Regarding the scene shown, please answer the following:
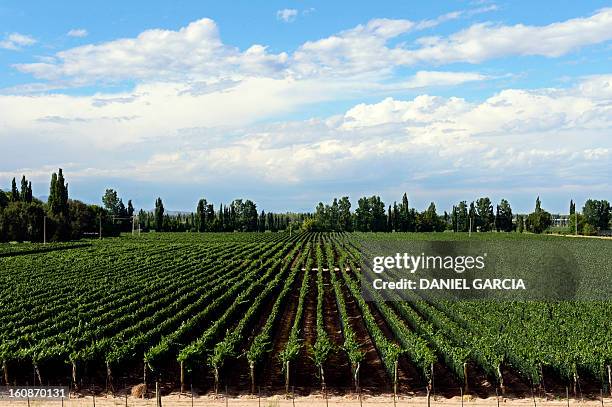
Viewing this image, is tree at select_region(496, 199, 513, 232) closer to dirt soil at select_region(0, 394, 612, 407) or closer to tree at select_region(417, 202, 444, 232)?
tree at select_region(417, 202, 444, 232)

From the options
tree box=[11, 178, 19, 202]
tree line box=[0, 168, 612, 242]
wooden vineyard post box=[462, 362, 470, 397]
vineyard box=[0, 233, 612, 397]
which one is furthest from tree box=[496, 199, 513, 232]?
wooden vineyard post box=[462, 362, 470, 397]

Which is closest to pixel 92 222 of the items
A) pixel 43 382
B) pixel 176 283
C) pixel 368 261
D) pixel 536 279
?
pixel 368 261

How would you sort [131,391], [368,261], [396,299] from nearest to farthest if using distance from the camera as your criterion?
[131,391] < [396,299] < [368,261]

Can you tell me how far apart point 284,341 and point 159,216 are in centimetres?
12893

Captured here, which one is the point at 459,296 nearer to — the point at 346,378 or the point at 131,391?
the point at 346,378

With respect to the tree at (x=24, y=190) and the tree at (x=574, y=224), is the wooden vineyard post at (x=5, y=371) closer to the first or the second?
the tree at (x=24, y=190)

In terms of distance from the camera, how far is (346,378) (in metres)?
20.2

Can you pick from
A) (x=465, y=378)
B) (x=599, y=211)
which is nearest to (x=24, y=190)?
(x=465, y=378)

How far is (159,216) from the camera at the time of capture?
150 metres

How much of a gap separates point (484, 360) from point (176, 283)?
75.0 feet

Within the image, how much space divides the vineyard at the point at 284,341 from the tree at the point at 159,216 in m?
111

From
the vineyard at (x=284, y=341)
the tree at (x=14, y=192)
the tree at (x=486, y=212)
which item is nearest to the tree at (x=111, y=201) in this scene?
the tree at (x=14, y=192)

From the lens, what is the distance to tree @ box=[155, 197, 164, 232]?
484ft

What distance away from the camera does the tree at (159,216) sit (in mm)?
147625
